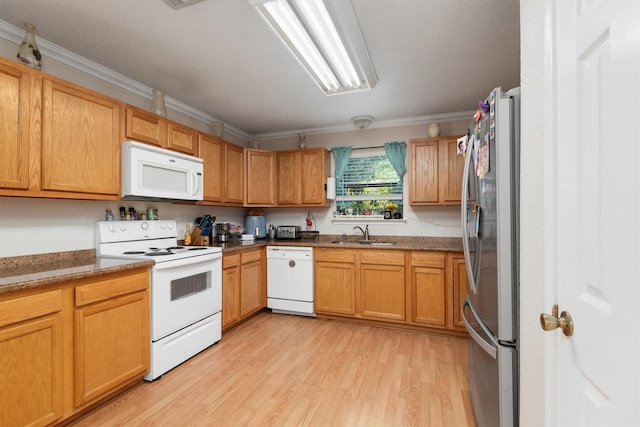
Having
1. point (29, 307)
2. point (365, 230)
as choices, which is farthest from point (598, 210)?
point (365, 230)

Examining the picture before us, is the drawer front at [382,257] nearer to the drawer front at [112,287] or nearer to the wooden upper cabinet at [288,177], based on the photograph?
the wooden upper cabinet at [288,177]

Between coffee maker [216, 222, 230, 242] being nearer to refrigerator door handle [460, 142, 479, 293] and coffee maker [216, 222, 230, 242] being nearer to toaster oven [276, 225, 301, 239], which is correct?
toaster oven [276, 225, 301, 239]

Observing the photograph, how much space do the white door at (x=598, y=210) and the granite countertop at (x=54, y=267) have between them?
88.1 inches

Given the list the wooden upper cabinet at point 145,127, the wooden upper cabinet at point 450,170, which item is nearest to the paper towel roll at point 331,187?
the wooden upper cabinet at point 450,170

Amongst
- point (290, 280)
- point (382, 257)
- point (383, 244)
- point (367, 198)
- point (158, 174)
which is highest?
point (158, 174)

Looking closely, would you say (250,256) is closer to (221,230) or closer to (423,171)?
(221,230)

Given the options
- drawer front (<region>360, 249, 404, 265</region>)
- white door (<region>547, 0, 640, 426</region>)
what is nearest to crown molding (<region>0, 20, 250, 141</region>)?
drawer front (<region>360, 249, 404, 265</region>)

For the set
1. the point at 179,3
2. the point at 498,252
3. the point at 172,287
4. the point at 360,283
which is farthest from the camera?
the point at 360,283

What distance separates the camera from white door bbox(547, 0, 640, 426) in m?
0.58

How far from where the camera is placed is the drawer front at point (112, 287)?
1.71m

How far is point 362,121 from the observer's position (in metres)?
3.63

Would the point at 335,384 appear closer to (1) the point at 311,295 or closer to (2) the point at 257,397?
(2) the point at 257,397

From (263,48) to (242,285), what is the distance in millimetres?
2317

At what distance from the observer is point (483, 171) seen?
56.8 inches
